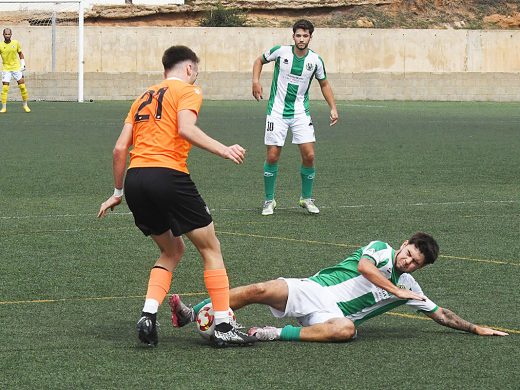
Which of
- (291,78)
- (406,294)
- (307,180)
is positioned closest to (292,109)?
(291,78)

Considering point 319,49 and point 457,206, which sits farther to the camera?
point 319,49

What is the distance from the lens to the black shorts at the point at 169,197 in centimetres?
779

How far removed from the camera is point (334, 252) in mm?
12141

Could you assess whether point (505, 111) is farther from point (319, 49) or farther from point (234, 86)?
point (319, 49)

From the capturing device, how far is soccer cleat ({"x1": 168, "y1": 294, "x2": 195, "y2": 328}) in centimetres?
827

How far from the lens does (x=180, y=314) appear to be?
27.3 feet

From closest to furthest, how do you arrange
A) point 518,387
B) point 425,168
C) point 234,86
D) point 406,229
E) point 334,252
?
point 518,387, point 334,252, point 406,229, point 425,168, point 234,86

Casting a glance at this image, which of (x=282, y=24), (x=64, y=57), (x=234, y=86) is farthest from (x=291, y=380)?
(x=282, y=24)

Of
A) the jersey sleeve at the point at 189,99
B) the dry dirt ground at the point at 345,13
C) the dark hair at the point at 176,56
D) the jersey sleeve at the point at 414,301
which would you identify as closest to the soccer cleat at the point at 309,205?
the jersey sleeve at the point at 414,301

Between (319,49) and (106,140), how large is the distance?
2841cm

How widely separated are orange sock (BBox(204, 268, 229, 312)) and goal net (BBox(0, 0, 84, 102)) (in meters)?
33.4

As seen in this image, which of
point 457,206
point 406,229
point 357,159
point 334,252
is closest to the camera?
point 334,252

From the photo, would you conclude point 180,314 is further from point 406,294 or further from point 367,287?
point 406,294

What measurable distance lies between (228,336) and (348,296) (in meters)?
0.90
